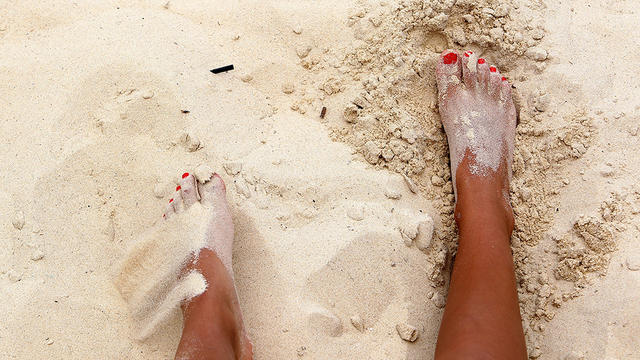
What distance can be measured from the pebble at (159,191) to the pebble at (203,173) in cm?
13

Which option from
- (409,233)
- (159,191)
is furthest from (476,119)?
(159,191)

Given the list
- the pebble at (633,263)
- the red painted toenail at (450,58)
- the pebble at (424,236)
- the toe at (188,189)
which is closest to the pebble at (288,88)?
the toe at (188,189)

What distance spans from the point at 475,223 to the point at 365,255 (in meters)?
0.41

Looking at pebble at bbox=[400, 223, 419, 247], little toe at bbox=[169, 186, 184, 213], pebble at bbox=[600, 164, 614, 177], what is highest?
pebble at bbox=[600, 164, 614, 177]

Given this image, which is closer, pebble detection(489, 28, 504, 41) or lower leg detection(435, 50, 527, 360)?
lower leg detection(435, 50, 527, 360)

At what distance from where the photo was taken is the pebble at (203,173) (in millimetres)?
1787

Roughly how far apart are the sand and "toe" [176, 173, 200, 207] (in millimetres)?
48

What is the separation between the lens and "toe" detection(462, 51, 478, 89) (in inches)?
78.8

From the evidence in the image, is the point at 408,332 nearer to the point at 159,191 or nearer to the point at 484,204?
the point at 484,204

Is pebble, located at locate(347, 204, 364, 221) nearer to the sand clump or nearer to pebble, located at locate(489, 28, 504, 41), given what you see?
the sand clump

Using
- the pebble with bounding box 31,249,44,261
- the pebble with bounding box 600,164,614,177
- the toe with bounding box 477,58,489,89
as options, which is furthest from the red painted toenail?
the pebble with bounding box 31,249,44,261

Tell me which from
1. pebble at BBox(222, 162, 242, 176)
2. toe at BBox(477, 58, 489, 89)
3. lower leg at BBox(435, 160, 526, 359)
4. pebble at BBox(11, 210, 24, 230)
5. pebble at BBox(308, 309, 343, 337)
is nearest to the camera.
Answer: lower leg at BBox(435, 160, 526, 359)

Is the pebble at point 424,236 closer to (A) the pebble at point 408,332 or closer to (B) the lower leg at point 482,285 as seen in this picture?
(B) the lower leg at point 482,285

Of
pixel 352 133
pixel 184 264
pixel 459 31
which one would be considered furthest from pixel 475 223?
pixel 184 264
